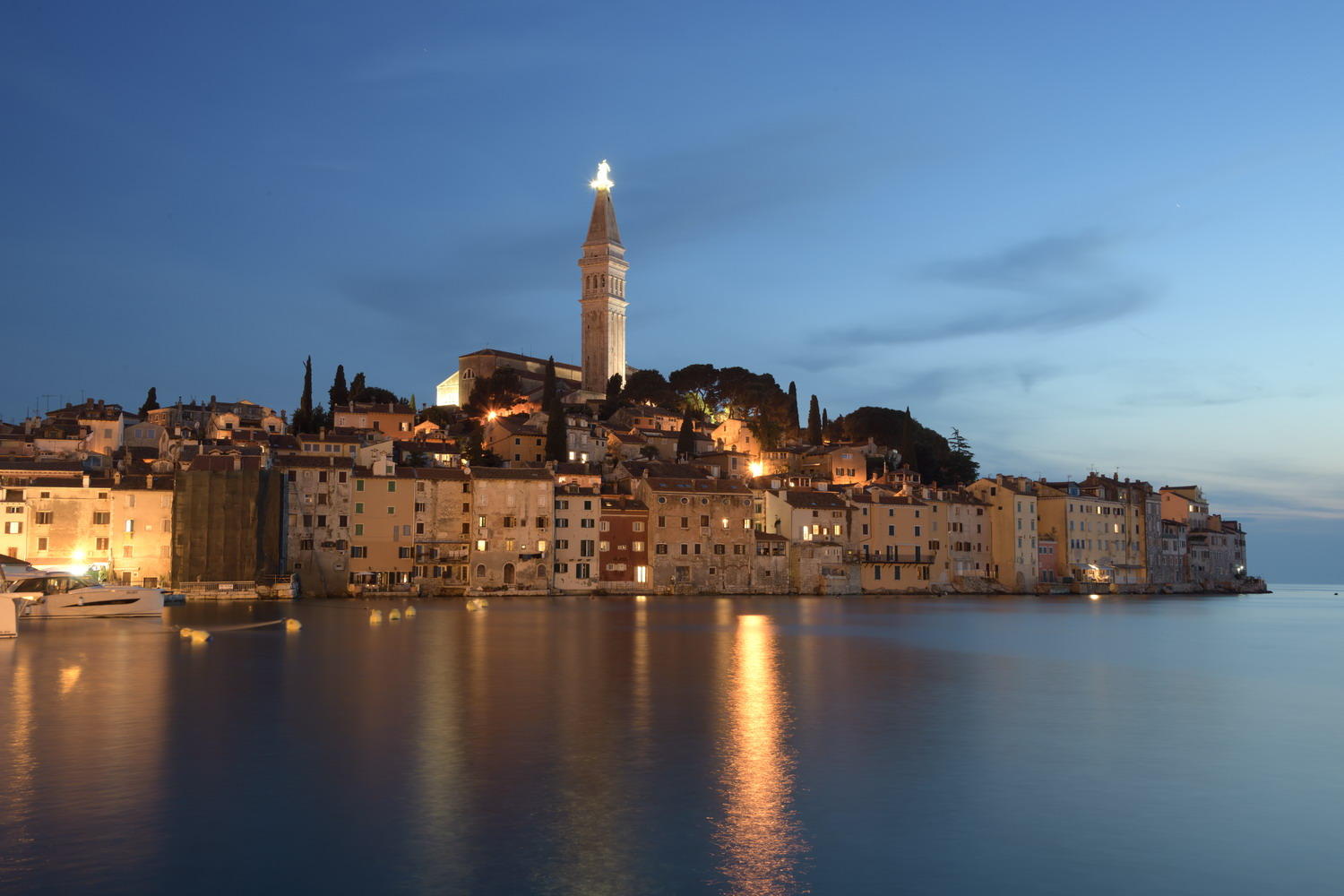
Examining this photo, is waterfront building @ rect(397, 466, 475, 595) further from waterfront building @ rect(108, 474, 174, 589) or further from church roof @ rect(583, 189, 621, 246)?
church roof @ rect(583, 189, 621, 246)

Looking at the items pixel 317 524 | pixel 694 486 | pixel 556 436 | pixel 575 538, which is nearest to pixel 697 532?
pixel 694 486

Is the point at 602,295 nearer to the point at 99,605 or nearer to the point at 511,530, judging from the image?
the point at 511,530

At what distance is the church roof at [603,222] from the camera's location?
13688cm

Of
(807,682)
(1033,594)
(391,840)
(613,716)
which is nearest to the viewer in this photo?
(391,840)

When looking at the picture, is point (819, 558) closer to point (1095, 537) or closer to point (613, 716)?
point (1095, 537)

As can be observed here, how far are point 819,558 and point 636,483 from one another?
520 inches

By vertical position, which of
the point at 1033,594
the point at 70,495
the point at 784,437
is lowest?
the point at 1033,594

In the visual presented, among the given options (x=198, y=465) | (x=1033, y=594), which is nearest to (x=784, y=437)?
(x=1033, y=594)

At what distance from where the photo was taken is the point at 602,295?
134 metres

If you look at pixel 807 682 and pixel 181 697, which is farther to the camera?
pixel 807 682

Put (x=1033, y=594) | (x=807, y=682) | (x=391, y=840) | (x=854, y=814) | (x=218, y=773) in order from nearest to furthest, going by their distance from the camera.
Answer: (x=391, y=840)
(x=854, y=814)
(x=218, y=773)
(x=807, y=682)
(x=1033, y=594)

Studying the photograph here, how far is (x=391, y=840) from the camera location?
11953mm

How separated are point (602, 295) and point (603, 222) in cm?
960

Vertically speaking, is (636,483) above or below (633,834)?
above
